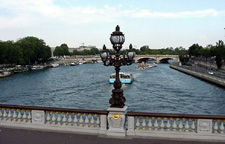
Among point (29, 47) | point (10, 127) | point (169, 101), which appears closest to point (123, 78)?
point (169, 101)

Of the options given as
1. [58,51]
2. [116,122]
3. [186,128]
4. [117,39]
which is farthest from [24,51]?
[186,128]

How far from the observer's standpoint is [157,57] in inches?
5394

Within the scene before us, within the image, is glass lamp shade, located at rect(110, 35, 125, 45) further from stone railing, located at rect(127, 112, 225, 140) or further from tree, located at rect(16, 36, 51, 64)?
tree, located at rect(16, 36, 51, 64)

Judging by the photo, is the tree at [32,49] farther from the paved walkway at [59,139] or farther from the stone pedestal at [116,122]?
the stone pedestal at [116,122]

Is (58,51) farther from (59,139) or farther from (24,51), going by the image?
(59,139)

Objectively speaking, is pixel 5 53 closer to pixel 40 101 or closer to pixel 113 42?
pixel 40 101

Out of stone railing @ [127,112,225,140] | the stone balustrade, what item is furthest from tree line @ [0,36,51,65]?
stone railing @ [127,112,225,140]

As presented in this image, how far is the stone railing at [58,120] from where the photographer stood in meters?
8.80

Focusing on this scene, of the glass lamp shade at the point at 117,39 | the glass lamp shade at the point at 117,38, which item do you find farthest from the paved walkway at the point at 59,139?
the glass lamp shade at the point at 117,39

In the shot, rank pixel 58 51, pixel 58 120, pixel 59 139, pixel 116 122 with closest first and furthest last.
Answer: pixel 59 139
pixel 116 122
pixel 58 120
pixel 58 51

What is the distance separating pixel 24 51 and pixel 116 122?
97.9 metres

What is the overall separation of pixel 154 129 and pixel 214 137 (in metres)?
1.83

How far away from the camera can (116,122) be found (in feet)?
27.7

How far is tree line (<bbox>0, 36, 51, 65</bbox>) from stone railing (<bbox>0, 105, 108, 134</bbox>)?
72639mm
